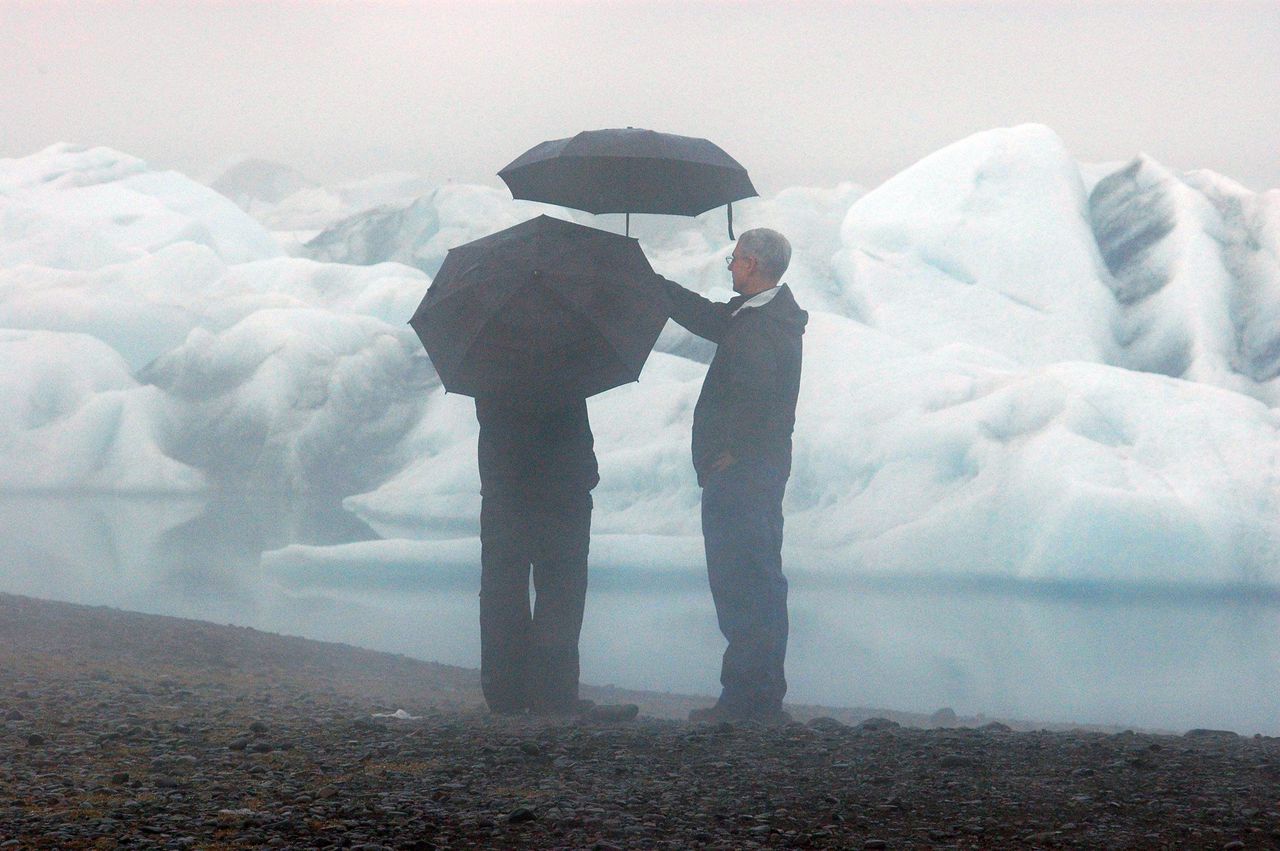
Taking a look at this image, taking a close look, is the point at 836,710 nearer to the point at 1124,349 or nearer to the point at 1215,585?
the point at 1215,585

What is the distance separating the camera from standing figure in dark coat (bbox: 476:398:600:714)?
429 cm

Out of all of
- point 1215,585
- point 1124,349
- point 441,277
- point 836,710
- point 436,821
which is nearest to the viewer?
point 436,821

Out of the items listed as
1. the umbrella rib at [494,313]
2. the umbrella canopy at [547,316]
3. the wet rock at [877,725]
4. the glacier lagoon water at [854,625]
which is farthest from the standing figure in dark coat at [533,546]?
the glacier lagoon water at [854,625]

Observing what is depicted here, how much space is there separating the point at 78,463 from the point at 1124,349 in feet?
50.5

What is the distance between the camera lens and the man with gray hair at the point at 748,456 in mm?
4266

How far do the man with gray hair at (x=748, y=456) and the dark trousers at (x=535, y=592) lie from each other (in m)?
0.49

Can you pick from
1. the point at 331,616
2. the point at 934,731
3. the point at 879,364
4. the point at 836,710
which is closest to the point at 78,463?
the point at 331,616

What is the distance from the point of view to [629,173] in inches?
172

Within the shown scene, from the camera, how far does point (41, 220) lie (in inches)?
991

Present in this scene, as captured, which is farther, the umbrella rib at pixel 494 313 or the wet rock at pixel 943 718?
the wet rock at pixel 943 718

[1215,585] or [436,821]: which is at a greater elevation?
[1215,585]

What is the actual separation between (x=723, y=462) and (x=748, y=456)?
0.09 meters

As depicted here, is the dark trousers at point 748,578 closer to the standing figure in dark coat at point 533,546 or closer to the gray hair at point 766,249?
the standing figure in dark coat at point 533,546

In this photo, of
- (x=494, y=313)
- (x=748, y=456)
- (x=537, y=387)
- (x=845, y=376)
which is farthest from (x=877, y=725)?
(x=845, y=376)
